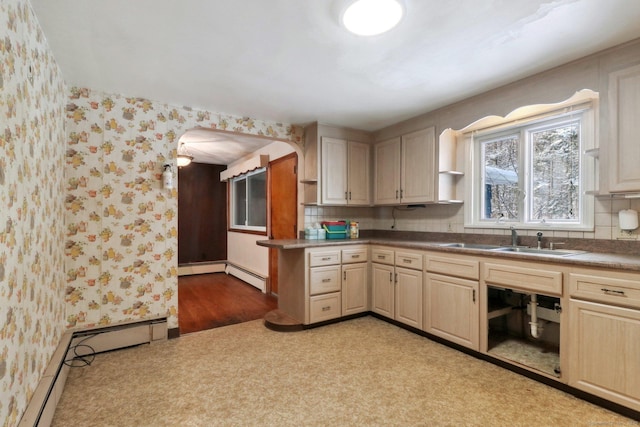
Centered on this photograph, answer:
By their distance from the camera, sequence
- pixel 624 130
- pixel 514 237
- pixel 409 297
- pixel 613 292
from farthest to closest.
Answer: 1. pixel 409 297
2. pixel 514 237
3. pixel 624 130
4. pixel 613 292

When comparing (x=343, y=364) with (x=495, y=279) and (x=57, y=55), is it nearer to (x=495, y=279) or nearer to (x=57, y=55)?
(x=495, y=279)

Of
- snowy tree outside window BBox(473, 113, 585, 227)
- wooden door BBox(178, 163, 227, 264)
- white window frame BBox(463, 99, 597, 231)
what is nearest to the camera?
white window frame BBox(463, 99, 597, 231)

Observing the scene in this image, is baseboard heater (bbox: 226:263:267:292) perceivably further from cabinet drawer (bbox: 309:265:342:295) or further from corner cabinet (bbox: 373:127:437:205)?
corner cabinet (bbox: 373:127:437:205)

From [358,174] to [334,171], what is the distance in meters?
0.37

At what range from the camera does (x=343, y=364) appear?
2.44m

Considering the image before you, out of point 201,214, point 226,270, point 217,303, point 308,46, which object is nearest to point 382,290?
point 217,303

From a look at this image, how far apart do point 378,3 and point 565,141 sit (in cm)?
213

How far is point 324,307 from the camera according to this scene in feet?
10.9

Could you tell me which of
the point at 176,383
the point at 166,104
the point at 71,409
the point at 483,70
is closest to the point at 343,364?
the point at 176,383

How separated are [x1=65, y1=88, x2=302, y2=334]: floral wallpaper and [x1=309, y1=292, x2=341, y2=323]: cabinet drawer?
1.36 m

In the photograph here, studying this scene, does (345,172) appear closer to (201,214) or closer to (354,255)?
(354,255)

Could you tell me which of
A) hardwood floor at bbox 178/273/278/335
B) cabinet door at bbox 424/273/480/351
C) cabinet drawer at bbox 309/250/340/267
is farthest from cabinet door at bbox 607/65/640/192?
hardwood floor at bbox 178/273/278/335

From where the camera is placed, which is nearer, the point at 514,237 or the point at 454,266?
the point at 454,266

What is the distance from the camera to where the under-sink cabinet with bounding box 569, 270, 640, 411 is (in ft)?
5.76
